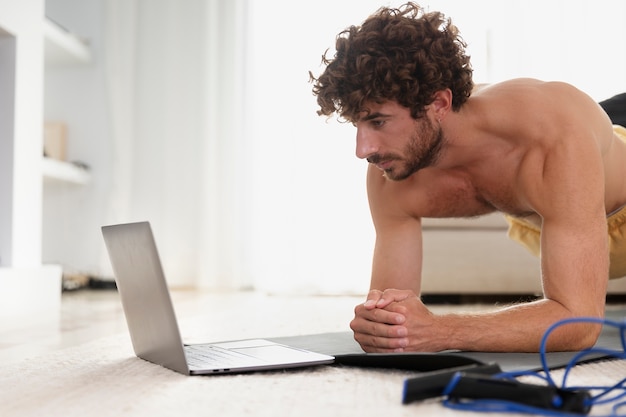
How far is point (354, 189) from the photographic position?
3.65 m

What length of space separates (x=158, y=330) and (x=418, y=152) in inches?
23.1

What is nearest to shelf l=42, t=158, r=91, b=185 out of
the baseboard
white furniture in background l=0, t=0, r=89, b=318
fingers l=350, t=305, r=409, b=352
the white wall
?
the white wall

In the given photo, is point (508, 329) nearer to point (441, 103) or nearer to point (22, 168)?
point (441, 103)

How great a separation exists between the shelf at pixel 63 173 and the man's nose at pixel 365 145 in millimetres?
2258

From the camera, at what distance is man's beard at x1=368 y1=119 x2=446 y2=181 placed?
54.2 inches

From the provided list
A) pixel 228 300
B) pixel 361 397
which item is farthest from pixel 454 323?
pixel 228 300

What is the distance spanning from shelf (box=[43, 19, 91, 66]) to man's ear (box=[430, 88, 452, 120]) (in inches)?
91.3

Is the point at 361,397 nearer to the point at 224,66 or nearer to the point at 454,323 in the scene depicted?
the point at 454,323

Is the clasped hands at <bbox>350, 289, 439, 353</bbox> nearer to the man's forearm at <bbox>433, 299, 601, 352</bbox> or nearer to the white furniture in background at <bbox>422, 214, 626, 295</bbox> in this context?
the man's forearm at <bbox>433, 299, 601, 352</bbox>

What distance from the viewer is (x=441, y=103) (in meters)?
1.42

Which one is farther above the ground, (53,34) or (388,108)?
(53,34)

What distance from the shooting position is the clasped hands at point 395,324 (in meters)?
1.14

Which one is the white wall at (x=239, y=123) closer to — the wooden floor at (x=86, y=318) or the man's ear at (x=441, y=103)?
the wooden floor at (x=86, y=318)

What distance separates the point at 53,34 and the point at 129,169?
844 millimetres
